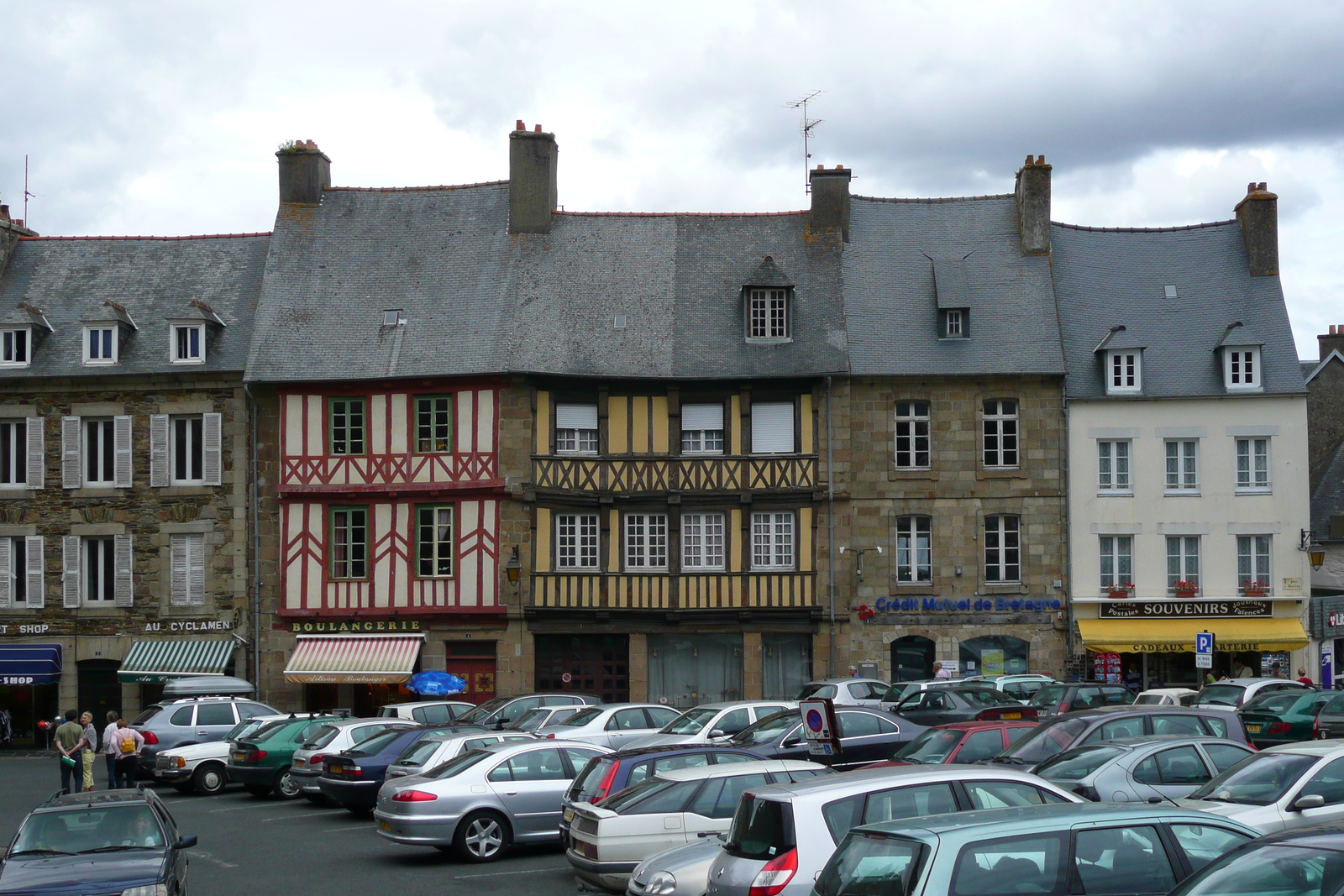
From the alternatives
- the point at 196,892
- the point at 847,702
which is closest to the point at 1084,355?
the point at 847,702

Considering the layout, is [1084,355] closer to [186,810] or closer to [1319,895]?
[186,810]

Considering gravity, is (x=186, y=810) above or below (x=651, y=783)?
below

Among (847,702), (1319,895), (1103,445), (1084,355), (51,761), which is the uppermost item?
(1084,355)

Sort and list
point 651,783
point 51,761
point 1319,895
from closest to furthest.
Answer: point 1319,895
point 651,783
point 51,761

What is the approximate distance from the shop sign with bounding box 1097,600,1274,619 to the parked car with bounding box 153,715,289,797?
60.2 ft

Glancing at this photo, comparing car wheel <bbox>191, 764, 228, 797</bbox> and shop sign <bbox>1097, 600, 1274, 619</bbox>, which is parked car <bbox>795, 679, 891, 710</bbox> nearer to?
shop sign <bbox>1097, 600, 1274, 619</bbox>

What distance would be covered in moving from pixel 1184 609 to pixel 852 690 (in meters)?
11.0

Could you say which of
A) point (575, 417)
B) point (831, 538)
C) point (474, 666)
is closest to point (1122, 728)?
point (831, 538)

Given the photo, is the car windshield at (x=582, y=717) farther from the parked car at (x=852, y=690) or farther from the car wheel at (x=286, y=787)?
the parked car at (x=852, y=690)

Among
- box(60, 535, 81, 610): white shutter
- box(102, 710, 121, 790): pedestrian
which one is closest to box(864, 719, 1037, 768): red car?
box(102, 710, 121, 790): pedestrian

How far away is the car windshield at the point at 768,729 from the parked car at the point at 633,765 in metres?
4.06

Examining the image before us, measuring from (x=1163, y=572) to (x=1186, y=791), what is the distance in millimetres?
19661

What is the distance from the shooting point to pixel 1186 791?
1294 centimetres

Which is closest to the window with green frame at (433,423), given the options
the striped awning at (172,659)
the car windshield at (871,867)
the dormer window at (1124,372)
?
the striped awning at (172,659)
